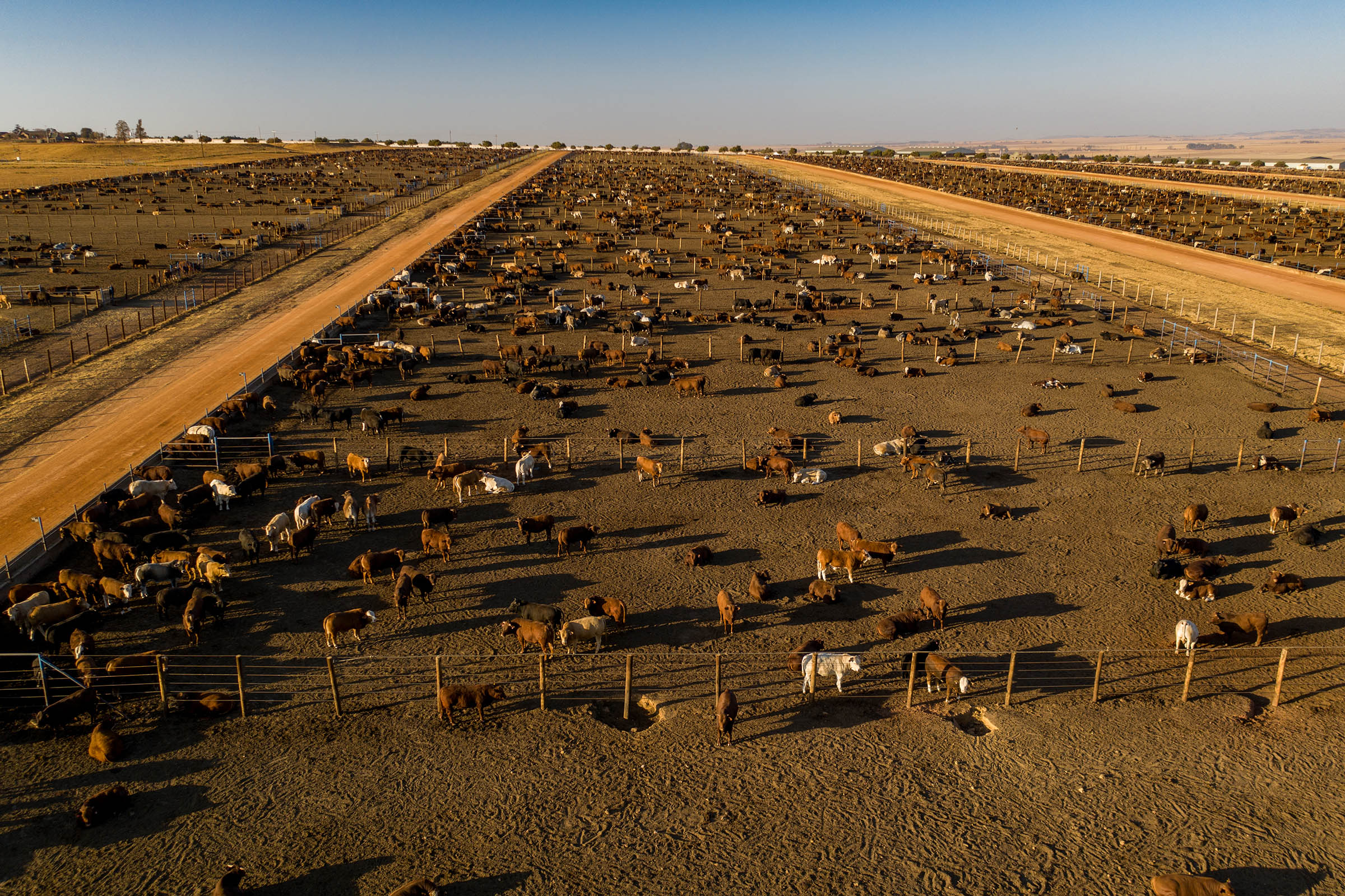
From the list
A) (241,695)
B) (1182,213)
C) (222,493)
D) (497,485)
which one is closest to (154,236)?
(222,493)

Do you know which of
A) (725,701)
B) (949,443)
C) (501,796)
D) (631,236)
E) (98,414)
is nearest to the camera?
(501,796)

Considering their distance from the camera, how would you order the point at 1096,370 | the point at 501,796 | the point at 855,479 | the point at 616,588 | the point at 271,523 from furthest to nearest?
the point at 1096,370 → the point at 855,479 → the point at 271,523 → the point at 616,588 → the point at 501,796

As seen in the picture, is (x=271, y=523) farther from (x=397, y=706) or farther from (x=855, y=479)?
(x=855, y=479)

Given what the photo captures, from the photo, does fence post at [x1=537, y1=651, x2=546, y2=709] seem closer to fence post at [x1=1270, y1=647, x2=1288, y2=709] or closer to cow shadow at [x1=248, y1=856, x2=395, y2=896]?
cow shadow at [x1=248, y1=856, x2=395, y2=896]

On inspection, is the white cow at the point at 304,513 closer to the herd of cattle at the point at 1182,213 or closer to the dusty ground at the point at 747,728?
the dusty ground at the point at 747,728

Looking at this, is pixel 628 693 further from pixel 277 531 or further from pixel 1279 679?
pixel 1279 679

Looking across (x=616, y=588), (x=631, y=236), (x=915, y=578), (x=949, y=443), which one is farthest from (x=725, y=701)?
(x=631, y=236)
